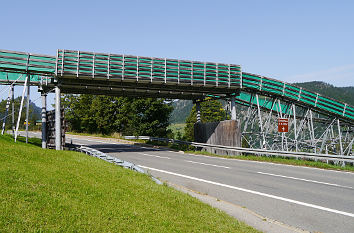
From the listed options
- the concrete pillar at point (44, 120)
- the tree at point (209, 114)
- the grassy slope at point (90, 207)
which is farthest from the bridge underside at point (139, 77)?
the tree at point (209, 114)

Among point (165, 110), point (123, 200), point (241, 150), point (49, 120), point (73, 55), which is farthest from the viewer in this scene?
point (165, 110)

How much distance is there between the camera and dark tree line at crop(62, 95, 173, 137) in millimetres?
46719

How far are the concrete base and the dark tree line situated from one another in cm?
1695

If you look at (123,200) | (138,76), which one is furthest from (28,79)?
(123,200)

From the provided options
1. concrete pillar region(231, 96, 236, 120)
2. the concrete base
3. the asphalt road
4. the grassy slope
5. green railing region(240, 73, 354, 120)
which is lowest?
the asphalt road

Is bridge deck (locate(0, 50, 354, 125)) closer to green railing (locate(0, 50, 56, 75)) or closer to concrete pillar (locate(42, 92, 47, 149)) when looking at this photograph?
green railing (locate(0, 50, 56, 75))

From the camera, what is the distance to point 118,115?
61.3m

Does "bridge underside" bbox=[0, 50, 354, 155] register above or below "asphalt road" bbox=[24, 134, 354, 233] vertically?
above

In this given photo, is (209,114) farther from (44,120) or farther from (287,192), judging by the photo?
(287,192)

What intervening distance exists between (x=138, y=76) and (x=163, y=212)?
17694 millimetres

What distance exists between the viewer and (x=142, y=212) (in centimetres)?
610

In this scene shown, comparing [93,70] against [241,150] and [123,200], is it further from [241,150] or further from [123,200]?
[123,200]

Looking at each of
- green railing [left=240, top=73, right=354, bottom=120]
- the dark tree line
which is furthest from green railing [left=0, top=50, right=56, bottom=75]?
the dark tree line

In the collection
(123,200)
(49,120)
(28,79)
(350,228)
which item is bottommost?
(350,228)
